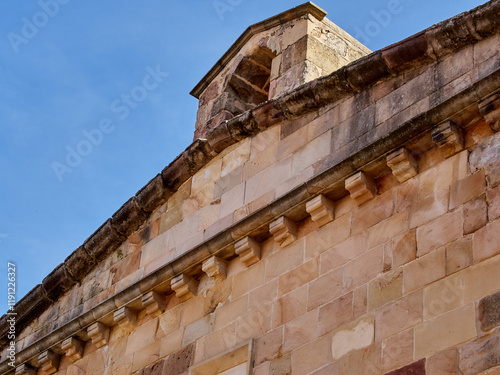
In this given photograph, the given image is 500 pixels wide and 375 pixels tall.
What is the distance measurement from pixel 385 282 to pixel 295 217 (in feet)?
4.84

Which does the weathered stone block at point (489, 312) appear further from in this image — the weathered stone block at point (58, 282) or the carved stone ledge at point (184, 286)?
the weathered stone block at point (58, 282)

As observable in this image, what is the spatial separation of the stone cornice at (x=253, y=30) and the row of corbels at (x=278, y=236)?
3.53m

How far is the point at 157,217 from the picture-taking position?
37.1ft

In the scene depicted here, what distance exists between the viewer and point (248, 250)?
30.9 ft

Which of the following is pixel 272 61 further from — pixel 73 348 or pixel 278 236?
pixel 73 348

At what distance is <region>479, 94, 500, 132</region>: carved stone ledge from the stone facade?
0.04ft

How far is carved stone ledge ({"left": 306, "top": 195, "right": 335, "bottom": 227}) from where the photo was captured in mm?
8797

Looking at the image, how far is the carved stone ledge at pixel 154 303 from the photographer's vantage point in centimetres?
1023

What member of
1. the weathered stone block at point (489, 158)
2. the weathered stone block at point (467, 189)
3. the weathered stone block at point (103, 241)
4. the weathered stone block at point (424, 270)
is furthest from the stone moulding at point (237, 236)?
the weathered stone block at point (424, 270)

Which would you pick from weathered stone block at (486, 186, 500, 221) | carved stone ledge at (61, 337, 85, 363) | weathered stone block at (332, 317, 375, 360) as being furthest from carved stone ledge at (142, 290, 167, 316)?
weathered stone block at (486, 186, 500, 221)

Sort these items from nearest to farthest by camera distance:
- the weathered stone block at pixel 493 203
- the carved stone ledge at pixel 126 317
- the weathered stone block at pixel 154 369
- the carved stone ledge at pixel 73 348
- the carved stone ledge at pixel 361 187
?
the weathered stone block at pixel 493 203 → the carved stone ledge at pixel 361 187 → the weathered stone block at pixel 154 369 → the carved stone ledge at pixel 126 317 → the carved stone ledge at pixel 73 348

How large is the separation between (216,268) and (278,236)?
0.82m

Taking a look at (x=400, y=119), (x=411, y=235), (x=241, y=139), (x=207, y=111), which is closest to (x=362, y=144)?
(x=400, y=119)

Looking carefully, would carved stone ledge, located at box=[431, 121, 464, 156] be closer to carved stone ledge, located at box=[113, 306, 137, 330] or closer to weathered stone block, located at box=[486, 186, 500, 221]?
weathered stone block, located at box=[486, 186, 500, 221]
